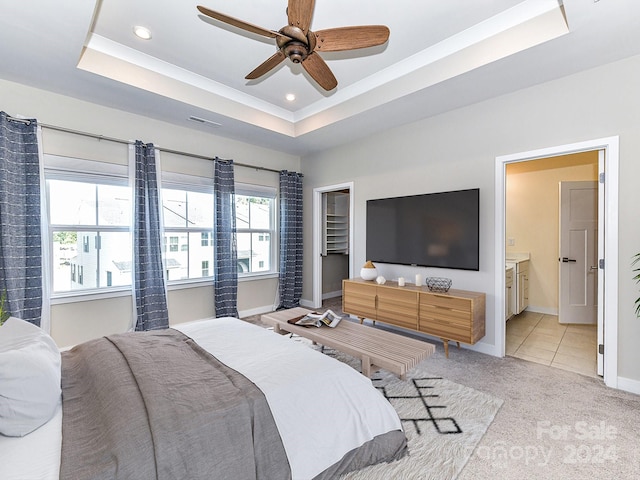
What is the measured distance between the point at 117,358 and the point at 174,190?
2901mm

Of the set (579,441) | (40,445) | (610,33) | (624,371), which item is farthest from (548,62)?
(40,445)

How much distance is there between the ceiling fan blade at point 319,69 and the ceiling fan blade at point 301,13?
9.5 inches

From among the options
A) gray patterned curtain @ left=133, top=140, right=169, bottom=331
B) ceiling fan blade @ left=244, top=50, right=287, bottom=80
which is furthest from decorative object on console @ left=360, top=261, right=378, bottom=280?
ceiling fan blade @ left=244, top=50, right=287, bottom=80

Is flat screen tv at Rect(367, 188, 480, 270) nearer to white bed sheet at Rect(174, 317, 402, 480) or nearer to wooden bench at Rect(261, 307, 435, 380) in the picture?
wooden bench at Rect(261, 307, 435, 380)

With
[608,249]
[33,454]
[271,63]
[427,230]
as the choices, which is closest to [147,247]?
[271,63]

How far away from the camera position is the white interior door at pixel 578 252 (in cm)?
413

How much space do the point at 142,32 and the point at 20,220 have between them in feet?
6.72

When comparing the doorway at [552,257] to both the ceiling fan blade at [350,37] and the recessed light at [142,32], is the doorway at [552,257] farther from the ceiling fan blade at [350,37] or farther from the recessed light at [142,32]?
the recessed light at [142,32]

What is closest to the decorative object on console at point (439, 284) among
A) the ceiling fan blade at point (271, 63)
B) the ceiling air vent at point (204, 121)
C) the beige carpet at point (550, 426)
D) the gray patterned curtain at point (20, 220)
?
the beige carpet at point (550, 426)

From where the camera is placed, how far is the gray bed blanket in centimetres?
101

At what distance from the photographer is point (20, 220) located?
9.25 ft

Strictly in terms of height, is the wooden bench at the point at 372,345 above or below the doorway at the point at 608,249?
below

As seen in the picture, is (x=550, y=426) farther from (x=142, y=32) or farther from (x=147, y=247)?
(x=142, y=32)

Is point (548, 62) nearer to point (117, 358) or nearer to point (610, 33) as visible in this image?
point (610, 33)
